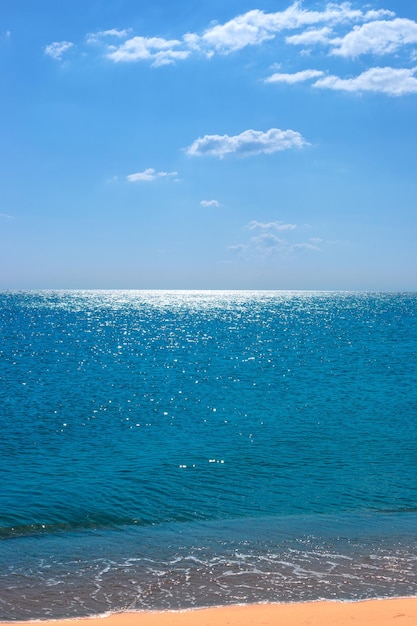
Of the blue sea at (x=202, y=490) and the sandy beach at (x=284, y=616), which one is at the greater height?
the sandy beach at (x=284, y=616)

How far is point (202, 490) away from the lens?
79.1 feet

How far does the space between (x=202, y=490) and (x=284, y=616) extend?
11.3 metres

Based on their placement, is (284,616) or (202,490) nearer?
(284,616)

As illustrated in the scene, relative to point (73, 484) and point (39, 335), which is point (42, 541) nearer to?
point (73, 484)

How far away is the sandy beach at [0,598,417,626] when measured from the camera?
1277cm

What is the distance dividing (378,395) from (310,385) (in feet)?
22.3

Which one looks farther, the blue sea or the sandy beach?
the blue sea

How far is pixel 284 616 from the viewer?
42.8 feet

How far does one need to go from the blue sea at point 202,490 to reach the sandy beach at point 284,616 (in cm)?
70

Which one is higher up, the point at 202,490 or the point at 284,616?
the point at 284,616

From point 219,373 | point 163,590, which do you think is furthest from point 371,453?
point 219,373

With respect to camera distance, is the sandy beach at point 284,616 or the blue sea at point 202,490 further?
the blue sea at point 202,490

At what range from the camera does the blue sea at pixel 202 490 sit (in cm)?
1539

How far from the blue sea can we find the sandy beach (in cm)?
70
